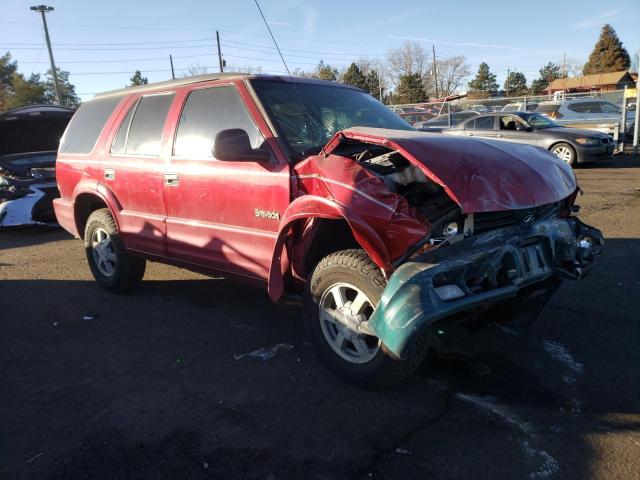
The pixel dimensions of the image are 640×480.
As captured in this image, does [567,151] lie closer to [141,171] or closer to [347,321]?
[141,171]

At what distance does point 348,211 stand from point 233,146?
93 centimetres

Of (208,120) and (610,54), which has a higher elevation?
(610,54)

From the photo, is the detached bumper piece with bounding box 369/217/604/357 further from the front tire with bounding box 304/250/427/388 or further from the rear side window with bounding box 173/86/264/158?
the rear side window with bounding box 173/86/264/158

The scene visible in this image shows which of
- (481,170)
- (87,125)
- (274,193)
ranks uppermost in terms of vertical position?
(87,125)

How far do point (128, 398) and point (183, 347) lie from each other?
2.44 feet

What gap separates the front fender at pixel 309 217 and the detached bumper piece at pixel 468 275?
193 mm

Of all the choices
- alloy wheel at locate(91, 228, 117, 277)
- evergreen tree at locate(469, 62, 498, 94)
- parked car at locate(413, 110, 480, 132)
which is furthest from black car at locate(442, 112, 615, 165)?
evergreen tree at locate(469, 62, 498, 94)

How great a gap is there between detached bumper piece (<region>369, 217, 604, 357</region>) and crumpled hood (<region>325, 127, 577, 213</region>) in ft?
0.70

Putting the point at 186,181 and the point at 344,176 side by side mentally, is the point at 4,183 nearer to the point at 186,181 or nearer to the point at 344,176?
the point at 186,181

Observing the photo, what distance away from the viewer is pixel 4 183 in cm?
882

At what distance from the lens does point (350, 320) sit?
301 cm

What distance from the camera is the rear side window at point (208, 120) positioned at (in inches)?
146

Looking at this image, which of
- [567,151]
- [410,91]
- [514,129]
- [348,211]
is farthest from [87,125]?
[410,91]

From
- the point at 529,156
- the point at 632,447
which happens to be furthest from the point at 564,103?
the point at 632,447
